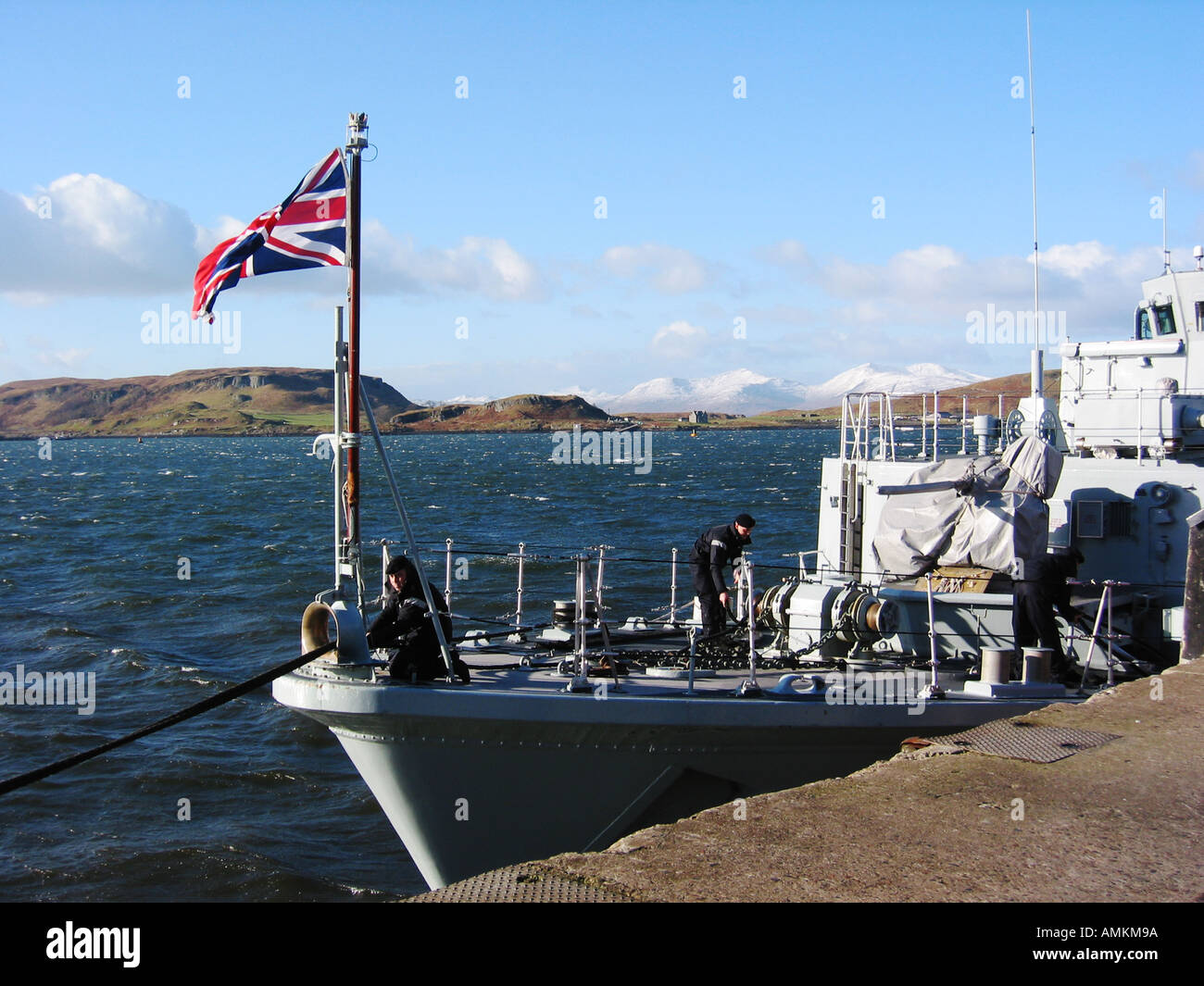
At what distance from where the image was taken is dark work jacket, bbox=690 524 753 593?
35.4 ft

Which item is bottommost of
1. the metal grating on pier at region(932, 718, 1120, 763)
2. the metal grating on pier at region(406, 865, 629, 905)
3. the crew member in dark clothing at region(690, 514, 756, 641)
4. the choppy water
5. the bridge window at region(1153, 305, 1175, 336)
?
the choppy water

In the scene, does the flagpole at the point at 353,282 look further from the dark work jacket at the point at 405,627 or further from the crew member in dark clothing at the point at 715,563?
the crew member in dark clothing at the point at 715,563

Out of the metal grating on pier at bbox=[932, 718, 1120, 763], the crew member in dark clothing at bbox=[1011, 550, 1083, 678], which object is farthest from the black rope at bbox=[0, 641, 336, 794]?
the crew member in dark clothing at bbox=[1011, 550, 1083, 678]

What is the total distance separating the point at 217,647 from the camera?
19.8 meters

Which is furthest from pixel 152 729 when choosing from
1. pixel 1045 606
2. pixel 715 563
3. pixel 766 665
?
pixel 1045 606

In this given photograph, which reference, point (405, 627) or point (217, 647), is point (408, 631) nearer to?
point (405, 627)

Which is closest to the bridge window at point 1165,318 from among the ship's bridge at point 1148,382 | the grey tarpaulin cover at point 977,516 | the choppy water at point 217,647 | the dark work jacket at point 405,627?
the ship's bridge at point 1148,382

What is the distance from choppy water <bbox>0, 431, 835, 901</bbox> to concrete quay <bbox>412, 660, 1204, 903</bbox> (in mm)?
4928

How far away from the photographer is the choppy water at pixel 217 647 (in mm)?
11148

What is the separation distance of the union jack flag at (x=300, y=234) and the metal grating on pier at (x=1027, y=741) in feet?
18.3

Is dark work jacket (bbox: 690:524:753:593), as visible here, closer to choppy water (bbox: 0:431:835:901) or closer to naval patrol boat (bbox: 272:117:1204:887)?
naval patrol boat (bbox: 272:117:1204:887)

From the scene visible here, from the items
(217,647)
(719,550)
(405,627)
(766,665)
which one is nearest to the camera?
(405,627)

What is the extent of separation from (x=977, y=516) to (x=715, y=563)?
98.5 inches
